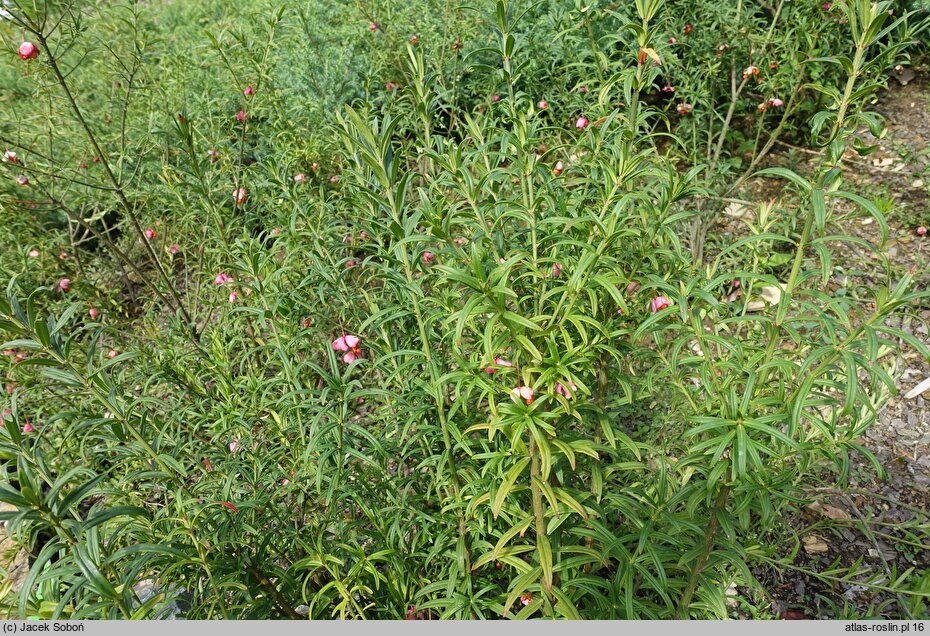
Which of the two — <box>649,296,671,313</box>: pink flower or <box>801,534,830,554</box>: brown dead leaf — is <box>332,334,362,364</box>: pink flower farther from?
<box>801,534,830,554</box>: brown dead leaf

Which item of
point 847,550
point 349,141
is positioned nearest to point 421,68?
point 349,141

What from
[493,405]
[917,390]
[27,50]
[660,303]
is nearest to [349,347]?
[493,405]

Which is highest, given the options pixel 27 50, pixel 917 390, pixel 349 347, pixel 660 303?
pixel 27 50

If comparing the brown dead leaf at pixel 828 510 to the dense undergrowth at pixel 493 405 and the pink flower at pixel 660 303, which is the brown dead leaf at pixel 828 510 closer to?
the dense undergrowth at pixel 493 405

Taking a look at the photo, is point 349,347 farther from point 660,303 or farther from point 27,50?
point 27,50

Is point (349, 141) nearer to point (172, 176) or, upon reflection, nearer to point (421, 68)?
point (421, 68)

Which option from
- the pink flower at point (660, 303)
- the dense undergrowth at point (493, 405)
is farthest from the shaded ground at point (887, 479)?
the pink flower at point (660, 303)

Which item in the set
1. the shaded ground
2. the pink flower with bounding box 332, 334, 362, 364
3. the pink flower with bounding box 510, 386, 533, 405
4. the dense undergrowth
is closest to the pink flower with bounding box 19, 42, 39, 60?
the dense undergrowth

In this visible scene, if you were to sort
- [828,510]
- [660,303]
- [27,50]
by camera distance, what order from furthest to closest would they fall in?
[828,510], [27,50], [660,303]

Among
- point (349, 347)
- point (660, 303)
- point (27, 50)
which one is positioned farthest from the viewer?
point (27, 50)

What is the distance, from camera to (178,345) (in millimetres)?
2857

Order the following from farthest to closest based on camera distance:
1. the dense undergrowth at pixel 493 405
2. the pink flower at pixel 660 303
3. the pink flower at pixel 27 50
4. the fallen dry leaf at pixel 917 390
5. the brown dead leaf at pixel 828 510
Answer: the fallen dry leaf at pixel 917 390
the brown dead leaf at pixel 828 510
the pink flower at pixel 27 50
the pink flower at pixel 660 303
the dense undergrowth at pixel 493 405

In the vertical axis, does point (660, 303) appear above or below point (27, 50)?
below

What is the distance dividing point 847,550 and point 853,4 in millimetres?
2068
